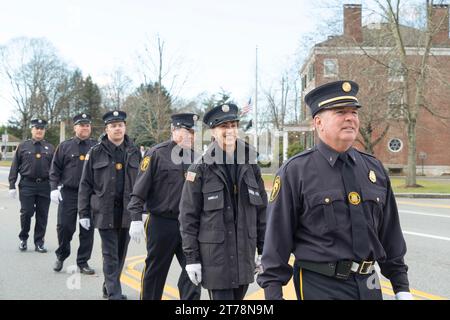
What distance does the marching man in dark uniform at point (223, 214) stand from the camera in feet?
12.9

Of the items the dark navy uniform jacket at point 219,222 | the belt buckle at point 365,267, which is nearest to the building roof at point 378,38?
the dark navy uniform jacket at point 219,222

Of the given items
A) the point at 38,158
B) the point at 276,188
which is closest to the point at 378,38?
the point at 38,158

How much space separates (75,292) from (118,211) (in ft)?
3.70

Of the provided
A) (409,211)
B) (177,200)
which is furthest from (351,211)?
(409,211)

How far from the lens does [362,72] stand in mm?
24922

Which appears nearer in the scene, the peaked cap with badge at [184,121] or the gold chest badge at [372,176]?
the gold chest badge at [372,176]

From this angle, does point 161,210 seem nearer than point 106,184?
Yes

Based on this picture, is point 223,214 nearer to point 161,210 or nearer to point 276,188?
point 276,188

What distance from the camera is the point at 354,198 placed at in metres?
2.88

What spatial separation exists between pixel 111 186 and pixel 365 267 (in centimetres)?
377

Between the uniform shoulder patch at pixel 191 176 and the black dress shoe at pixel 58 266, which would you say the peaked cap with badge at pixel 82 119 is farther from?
the uniform shoulder patch at pixel 191 176

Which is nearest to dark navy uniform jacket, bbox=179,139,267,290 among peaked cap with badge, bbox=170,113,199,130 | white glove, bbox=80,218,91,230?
peaked cap with badge, bbox=170,113,199,130

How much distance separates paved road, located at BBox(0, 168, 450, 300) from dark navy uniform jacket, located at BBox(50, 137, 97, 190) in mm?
1284
